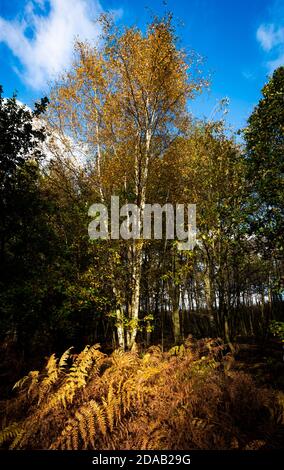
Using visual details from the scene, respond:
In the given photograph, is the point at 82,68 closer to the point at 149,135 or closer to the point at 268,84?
the point at 149,135

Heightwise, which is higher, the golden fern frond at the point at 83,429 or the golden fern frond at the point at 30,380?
the golden fern frond at the point at 30,380

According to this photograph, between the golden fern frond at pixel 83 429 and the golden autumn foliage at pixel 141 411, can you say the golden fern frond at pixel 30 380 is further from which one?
the golden fern frond at pixel 83 429

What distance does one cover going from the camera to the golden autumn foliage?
14.5 ft

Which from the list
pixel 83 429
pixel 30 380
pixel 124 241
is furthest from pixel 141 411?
pixel 124 241

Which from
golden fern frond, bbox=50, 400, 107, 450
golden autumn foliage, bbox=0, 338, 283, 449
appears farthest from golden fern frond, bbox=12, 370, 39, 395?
golden fern frond, bbox=50, 400, 107, 450

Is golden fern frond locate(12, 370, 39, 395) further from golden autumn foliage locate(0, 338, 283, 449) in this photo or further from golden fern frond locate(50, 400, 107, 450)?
golden fern frond locate(50, 400, 107, 450)

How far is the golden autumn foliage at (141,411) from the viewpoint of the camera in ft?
14.5

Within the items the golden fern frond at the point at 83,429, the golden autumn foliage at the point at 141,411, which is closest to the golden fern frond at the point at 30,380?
the golden autumn foliage at the point at 141,411

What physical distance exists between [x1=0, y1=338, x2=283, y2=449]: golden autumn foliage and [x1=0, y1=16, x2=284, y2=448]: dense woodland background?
0.10 feet

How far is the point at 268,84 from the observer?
10.3 meters

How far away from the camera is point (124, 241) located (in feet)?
37.8

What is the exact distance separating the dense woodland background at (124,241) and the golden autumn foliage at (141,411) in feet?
0.10

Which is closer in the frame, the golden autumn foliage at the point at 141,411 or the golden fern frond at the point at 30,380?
the golden autumn foliage at the point at 141,411

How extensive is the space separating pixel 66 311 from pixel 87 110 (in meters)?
9.16
